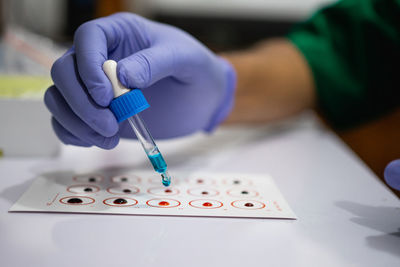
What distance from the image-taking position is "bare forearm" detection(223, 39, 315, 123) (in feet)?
2.88

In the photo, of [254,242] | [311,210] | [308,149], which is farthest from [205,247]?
[308,149]

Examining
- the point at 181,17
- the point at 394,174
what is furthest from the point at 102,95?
the point at 181,17

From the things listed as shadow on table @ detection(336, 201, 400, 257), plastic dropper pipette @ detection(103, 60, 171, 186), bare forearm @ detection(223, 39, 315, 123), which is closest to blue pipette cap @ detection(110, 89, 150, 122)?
plastic dropper pipette @ detection(103, 60, 171, 186)

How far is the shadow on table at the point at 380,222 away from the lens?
39cm

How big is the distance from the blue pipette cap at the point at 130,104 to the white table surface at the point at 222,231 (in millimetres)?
109

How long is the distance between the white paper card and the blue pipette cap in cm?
10

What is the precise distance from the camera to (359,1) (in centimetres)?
84

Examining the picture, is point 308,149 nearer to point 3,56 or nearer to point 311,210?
point 311,210

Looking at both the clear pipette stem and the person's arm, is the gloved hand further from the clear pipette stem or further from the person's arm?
the person's arm

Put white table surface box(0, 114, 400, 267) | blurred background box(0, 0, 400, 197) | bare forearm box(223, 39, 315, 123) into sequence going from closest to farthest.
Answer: white table surface box(0, 114, 400, 267) → bare forearm box(223, 39, 315, 123) → blurred background box(0, 0, 400, 197)

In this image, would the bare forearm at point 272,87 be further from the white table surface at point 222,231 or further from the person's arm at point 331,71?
the white table surface at point 222,231

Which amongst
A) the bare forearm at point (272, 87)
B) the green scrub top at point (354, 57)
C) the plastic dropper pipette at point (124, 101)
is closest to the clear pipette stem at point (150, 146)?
the plastic dropper pipette at point (124, 101)

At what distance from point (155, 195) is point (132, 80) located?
0.14 meters

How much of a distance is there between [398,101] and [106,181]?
654mm
